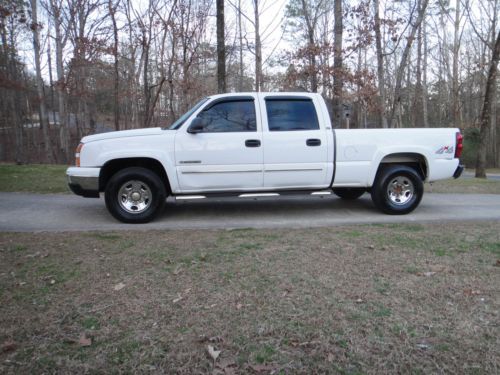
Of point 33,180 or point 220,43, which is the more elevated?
point 220,43

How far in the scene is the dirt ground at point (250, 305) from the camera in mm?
2518

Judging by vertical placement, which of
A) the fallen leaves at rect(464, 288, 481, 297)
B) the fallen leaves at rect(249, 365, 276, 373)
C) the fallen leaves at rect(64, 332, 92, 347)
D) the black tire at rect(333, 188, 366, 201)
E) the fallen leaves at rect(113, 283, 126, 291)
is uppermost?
the black tire at rect(333, 188, 366, 201)

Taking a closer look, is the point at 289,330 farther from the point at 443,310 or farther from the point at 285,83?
the point at 285,83

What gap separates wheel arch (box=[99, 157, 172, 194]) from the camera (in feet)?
20.1

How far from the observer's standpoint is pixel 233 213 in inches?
271

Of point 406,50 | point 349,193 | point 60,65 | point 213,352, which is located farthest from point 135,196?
point 60,65

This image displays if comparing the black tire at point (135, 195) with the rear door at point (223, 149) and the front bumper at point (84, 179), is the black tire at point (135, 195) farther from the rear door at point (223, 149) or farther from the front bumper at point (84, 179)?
the rear door at point (223, 149)

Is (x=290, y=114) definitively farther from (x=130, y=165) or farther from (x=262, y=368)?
(x=262, y=368)

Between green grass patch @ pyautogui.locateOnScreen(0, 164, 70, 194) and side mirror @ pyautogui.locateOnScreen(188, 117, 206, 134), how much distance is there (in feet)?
14.2

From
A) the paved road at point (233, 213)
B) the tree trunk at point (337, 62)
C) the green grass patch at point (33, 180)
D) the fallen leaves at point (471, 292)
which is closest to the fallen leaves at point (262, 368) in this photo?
the fallen leaves at point (471, 292)

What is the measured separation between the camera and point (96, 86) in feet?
81.8

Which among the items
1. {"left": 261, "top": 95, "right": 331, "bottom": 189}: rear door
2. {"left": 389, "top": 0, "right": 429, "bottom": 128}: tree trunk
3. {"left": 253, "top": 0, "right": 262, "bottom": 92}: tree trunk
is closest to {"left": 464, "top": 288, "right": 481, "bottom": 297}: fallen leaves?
{"left": 261, "top": 95, "right": 331, "bottom": 189}: rear door

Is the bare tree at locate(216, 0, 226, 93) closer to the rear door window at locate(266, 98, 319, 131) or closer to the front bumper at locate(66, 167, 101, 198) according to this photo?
the rear door window at locate(266, 98, 319, 131)

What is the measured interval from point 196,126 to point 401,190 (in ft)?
12.0
